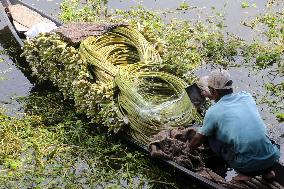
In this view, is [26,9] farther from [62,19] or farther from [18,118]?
[18,118]

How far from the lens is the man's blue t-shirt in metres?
5.52

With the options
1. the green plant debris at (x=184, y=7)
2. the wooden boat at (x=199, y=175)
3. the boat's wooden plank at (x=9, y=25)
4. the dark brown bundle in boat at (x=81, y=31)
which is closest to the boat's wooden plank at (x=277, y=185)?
the wooden boat at (x=199, y=175)

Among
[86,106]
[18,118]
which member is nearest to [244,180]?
[86,106]

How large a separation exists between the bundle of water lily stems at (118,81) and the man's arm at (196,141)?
23.7 inches

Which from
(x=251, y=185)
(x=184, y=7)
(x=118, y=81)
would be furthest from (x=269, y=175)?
(x=184, y=7)

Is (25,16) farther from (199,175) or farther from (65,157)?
(199,175)

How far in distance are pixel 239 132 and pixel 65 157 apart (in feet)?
9.34

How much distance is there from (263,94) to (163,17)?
369cm

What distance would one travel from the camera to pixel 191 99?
269 inches

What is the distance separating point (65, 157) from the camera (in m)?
7.17

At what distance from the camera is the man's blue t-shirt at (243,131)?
5523mm

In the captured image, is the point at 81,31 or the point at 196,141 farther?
the point at 81,31

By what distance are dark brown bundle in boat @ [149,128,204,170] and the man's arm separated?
0.29 ft

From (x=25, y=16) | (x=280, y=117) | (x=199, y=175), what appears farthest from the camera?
(x=25, y=16)
